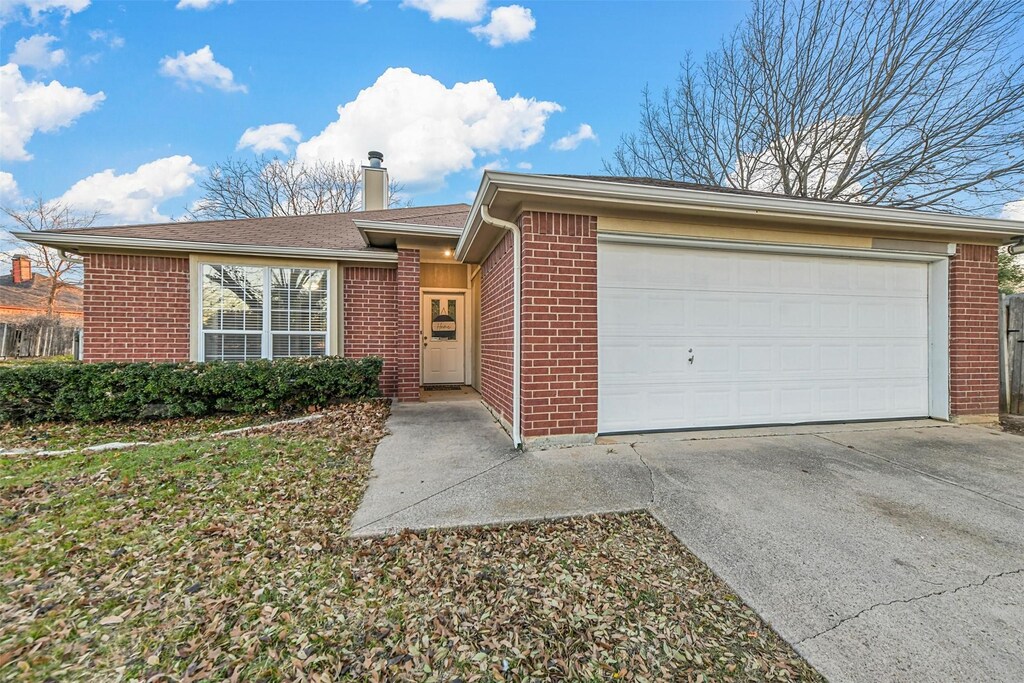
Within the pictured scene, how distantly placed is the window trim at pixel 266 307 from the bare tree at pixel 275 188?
13561 millimetres

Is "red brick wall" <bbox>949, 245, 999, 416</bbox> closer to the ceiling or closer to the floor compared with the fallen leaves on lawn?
closer to the ceiling

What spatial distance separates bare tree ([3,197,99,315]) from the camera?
1587 cm

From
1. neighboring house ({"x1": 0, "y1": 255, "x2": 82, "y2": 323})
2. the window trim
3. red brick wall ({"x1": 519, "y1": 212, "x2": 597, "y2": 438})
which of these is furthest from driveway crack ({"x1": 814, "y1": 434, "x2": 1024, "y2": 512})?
neighboring house ({"x1": 0, "y1": 255, "x2": 82, "y2": 323})

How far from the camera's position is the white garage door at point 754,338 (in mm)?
4465

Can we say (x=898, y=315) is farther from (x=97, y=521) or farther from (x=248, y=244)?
(x=248, y=244)

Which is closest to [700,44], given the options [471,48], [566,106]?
[566,106]

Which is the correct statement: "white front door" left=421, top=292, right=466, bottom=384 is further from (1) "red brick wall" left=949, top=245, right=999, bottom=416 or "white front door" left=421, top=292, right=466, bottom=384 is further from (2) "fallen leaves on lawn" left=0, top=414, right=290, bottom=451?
(1) "red brick wall" left=949, top=245, right=999, bottom=416

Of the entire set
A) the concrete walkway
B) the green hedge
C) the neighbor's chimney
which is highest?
the neighbor's chimney

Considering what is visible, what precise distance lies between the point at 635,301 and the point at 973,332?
188 inches

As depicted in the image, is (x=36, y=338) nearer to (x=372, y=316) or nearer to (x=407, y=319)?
(x=372, y=316)

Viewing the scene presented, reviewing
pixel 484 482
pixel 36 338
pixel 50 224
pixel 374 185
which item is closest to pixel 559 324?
pixel 484 482

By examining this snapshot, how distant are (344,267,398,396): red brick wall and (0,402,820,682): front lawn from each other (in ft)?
13.3

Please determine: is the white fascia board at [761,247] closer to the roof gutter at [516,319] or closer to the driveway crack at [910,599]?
the roof gutter at [516,319]

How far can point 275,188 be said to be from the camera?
61.5 ft
